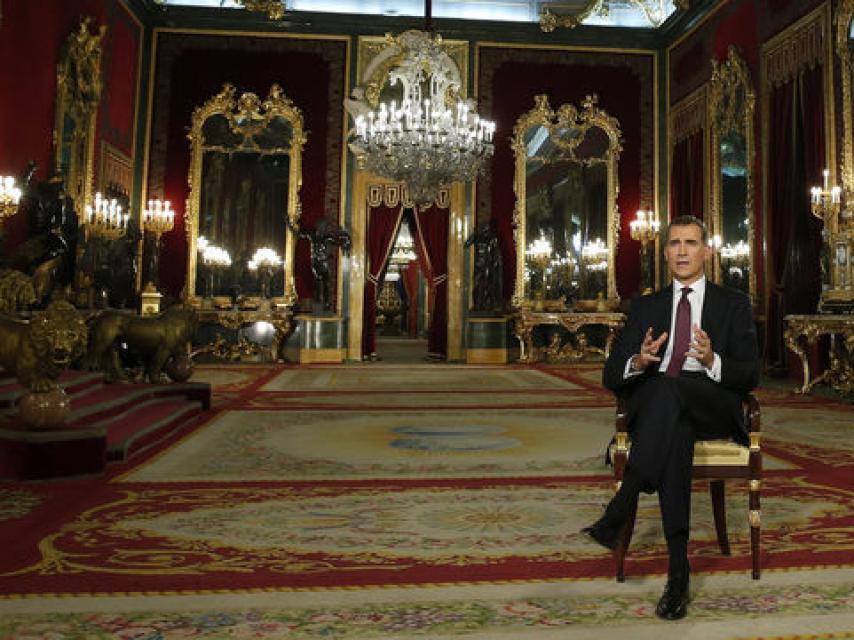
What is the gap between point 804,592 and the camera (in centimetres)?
205

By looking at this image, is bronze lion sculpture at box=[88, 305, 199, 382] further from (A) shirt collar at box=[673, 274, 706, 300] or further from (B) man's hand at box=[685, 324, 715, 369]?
(B) man's hand at box=[685, 324, 715, 369]

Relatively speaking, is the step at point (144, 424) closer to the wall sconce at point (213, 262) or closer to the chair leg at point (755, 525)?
the chair leg at point (755, 525)

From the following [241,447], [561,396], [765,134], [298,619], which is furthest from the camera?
[765,134]

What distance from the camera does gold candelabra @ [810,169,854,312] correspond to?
273 inches

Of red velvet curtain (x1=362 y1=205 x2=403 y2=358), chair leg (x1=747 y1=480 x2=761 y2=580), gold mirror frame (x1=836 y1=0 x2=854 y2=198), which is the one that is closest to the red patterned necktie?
chair leg (x1=747 y1=480 x2=761 y2=580)

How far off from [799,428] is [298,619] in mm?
4471

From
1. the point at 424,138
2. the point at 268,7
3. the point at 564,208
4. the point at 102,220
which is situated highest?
the point at 268,7

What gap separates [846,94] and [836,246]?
1.68 metres

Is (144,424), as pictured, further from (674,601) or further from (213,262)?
(213,262)

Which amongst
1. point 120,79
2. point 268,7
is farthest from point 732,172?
point 120,79

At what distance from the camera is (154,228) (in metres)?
10.3

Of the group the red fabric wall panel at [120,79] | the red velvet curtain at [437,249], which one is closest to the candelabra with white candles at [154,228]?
the red fabric wall panel at [120,79]

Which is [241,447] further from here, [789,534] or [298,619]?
[789,534]

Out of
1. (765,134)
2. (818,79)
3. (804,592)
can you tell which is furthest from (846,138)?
(804,592)
